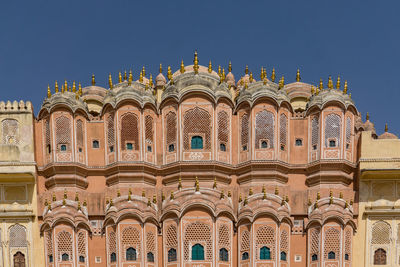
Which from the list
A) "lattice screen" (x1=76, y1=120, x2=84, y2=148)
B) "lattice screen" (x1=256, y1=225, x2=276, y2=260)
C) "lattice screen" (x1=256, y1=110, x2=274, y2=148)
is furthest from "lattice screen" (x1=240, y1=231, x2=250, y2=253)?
"lattice screen" (x1=76, y1=120, x2=84, y2=148)

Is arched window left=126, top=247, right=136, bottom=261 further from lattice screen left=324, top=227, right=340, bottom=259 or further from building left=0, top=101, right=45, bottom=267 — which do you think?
lattice screen left=324, top=227, right=340, bottom=259

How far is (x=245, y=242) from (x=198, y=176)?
236 centimetres

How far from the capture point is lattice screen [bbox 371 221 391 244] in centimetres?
2572

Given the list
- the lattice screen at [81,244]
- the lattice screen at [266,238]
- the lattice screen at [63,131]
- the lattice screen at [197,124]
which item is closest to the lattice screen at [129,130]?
the lattice screen at [197,124]

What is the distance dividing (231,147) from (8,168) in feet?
21.1

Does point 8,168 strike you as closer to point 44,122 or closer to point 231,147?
point 44,122

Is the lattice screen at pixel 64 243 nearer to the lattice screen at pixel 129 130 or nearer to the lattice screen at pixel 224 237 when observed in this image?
the lattice screen at pixel 129 130

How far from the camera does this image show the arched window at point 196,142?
2628 cm

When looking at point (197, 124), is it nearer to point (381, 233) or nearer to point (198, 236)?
point (198, 236)

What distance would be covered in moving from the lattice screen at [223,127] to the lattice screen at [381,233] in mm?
4940

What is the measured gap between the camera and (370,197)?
26.0 meters

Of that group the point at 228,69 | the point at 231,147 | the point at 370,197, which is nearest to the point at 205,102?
the point at 231,147

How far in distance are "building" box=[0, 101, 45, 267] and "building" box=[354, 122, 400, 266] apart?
9195 millimetres

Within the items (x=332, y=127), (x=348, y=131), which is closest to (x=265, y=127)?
(x=332, y=127)
